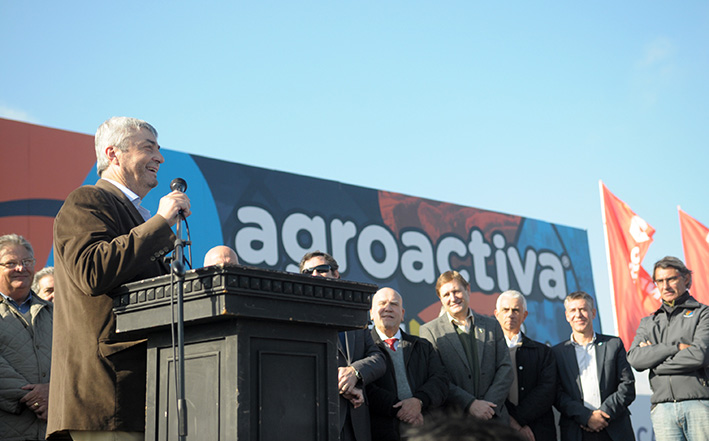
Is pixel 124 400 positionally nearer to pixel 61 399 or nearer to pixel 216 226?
pixel 61 399

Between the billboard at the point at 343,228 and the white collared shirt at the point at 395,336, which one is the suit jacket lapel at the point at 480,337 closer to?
the white collared shirt at the point at 395,336

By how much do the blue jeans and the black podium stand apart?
365 centimetres

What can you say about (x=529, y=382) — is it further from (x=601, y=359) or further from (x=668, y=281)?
(x=668, y=281)

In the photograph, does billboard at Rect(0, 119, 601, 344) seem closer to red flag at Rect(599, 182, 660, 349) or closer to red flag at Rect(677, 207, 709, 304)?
red flag at Rect(599, 182, 660, 349)

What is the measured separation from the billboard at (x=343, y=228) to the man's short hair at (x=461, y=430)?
212 inches

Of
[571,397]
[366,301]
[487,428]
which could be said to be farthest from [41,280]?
[487,428]

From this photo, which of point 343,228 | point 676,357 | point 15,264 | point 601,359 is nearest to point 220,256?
point 15,264

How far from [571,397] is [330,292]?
3735mm

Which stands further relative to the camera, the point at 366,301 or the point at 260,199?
the point at 260,199

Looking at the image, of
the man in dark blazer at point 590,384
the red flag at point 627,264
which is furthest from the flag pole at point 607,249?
the man in dark blazer at point 590,384

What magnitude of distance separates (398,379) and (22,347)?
2.09 metres

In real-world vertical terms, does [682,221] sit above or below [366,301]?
above

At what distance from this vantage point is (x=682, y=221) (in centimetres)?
1045

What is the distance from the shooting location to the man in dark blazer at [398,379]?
4.26m
